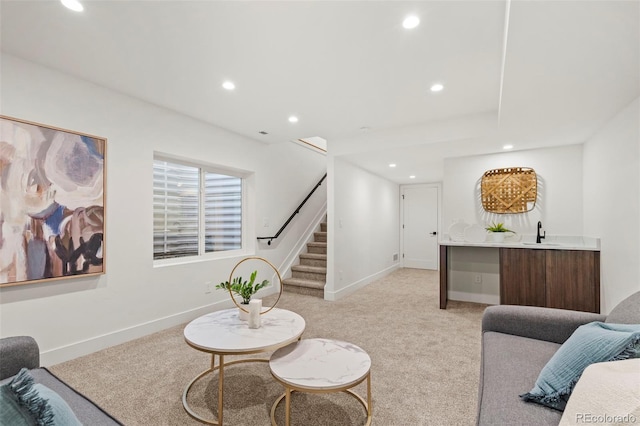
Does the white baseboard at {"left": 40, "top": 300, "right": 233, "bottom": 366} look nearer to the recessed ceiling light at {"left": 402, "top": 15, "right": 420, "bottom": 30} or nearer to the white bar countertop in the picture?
the white bar countertop

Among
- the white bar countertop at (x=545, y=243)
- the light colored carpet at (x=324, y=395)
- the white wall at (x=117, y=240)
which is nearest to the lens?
the light colored carpet at (x=324, y=395)

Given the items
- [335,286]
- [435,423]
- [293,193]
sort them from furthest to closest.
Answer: [293,193] → [335,286] → [435,423]

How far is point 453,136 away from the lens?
3.59m

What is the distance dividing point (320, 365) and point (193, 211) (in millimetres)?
2938

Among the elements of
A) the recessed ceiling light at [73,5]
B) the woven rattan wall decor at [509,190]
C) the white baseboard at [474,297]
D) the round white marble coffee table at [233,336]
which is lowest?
the white baseboard at [474,297]

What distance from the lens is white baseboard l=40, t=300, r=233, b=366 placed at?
8.04ft

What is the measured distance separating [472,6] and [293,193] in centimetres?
398

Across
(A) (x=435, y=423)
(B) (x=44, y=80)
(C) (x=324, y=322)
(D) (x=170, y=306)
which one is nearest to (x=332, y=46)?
(B) (x=44, y=80)

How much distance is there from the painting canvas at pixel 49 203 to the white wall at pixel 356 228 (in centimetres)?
282

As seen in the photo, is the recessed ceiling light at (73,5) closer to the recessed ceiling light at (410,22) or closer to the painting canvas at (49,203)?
the painting canvas at (49,203)

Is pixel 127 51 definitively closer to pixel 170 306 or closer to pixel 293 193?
pixel 170 306

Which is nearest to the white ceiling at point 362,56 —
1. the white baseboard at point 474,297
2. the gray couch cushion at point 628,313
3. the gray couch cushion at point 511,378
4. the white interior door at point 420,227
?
the gray couch cushion at point 628,313

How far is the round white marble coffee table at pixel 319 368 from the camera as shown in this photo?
56.7 inches

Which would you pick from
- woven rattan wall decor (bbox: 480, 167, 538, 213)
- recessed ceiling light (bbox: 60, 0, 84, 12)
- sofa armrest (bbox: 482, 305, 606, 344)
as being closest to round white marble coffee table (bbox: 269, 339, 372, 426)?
sofa armrest (bbox: 482, 305, 606, 344)
